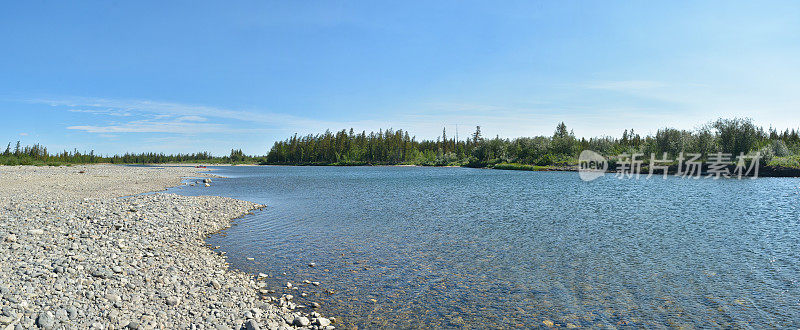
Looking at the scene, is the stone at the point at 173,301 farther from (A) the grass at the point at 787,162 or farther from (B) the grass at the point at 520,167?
(B) the grass at the point at 520,167

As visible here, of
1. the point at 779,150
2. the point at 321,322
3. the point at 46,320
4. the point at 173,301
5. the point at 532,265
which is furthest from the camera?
the point at 779,150

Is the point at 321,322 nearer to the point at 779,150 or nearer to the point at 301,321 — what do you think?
the point at 301,321

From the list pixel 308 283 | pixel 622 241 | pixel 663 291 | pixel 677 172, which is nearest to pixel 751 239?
pixel 622 241

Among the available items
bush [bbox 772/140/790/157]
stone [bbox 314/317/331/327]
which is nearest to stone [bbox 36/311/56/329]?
stone [bbox 314/317/331/327]

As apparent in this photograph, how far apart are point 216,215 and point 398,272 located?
1720cm

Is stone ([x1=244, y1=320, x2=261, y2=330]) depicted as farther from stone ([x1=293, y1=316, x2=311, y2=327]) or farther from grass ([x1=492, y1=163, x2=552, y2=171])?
grass ([x1=492, y1=163, x2=552, y2=171])

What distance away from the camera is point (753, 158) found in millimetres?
92625

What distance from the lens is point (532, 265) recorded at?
1628cm

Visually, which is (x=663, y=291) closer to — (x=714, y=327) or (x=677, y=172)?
(x=714, y=327)

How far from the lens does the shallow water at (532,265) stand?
11391 millimetres
